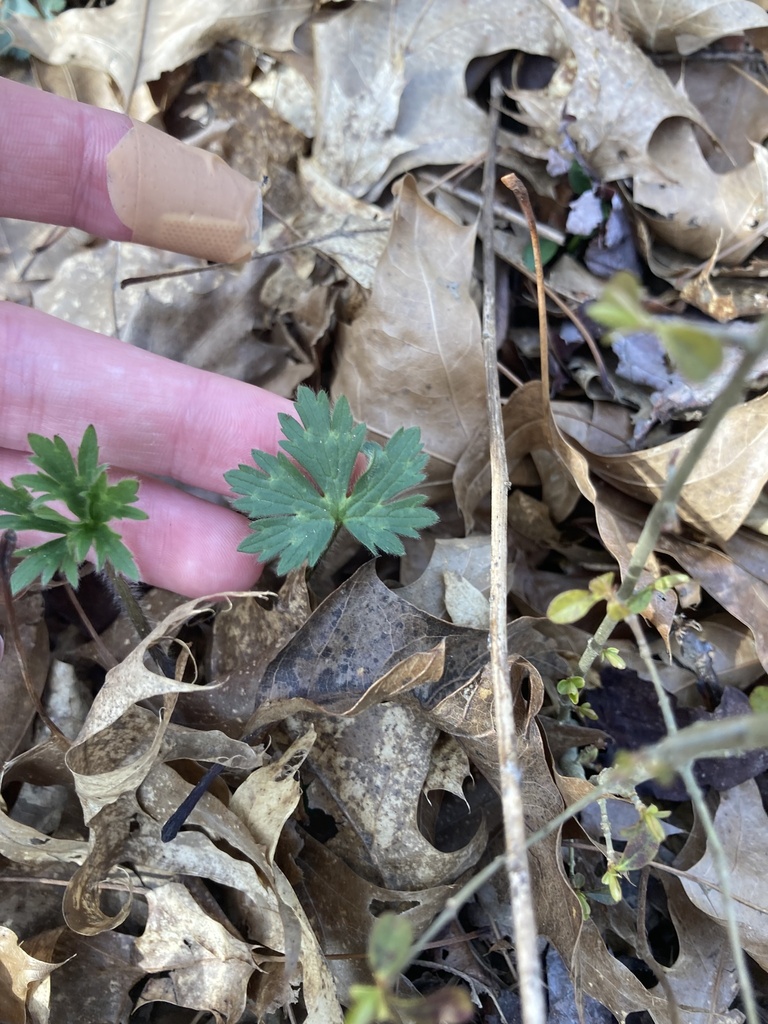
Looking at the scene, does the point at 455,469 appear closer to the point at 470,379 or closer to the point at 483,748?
the point at 470,379

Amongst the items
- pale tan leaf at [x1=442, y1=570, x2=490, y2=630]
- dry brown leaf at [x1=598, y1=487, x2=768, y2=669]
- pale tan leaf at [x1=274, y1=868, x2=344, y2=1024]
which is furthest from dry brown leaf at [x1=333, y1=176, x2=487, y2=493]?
pale tan leaf at [x1=274, y1=868, x2=344, y2=1024]

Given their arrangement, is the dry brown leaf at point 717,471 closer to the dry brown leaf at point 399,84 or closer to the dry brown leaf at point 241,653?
the dry brown leaf at point 241,653

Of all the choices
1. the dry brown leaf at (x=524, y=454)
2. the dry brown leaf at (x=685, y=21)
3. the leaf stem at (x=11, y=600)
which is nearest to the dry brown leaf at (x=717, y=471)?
the dry brown leaf at (x=524, y=454)

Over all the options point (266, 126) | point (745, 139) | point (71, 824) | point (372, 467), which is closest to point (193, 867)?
point (71, 824)

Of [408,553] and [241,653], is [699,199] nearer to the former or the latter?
[408,553]

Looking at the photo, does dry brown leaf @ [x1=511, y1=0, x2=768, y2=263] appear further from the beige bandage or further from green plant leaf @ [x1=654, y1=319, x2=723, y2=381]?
green plant leaf @ [x1=654, y1=319, x2=723, y2=381]
